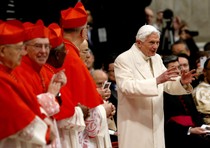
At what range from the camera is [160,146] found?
7148 mm

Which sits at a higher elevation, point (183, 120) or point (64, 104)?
point (64, 104)

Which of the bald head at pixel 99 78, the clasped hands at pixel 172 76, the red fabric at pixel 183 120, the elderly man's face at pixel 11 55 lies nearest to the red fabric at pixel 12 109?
the elderly man's face at pixel 11 55

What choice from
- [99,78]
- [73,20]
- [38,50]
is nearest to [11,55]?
[38,50]

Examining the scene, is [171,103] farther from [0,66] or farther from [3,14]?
[0,66]

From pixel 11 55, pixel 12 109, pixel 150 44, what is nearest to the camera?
pixel 12 109

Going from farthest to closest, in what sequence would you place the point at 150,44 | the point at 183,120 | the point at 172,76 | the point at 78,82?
1. the point at 183,120
2. the point at 150,44
3. the point at 172,76
4. the point at 78,82

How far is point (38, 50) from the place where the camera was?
16.9ft

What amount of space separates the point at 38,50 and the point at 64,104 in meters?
0.53

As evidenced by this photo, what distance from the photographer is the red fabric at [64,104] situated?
5.45 meters

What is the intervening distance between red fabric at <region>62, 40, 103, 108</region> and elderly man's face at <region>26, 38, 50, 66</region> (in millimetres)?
549

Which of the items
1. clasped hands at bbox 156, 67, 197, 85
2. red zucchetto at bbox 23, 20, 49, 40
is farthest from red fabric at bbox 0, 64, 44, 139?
clasped hands at bbox 156, 67, 197, 85

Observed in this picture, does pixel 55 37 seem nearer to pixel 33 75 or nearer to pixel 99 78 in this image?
pixel 33 75

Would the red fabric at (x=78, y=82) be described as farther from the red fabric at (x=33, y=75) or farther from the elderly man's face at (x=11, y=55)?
the elderly man's face at (x=11, y=55)

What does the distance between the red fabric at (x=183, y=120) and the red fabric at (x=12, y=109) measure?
3.25m
